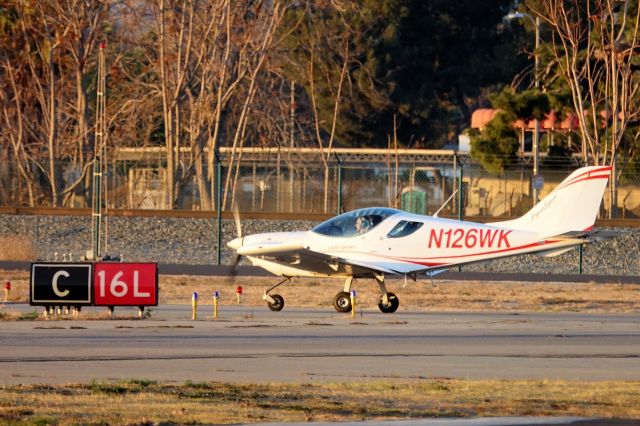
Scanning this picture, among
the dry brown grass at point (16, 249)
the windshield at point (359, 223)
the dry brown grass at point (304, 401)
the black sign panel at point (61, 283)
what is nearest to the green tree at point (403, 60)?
the dry brown grass at point (16, 249)

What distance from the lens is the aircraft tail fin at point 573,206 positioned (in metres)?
22.7

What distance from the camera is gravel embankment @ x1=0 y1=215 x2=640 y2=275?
33688 mm

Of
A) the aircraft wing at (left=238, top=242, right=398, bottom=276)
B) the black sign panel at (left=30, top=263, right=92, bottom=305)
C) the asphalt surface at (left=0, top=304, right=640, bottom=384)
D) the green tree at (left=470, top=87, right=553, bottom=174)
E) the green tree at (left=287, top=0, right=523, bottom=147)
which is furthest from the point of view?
the green tree at (left=287, top=0, right=523, bottom=147)

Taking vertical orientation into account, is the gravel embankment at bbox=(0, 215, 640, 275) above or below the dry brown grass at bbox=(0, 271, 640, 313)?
above

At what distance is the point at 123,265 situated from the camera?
20922mm

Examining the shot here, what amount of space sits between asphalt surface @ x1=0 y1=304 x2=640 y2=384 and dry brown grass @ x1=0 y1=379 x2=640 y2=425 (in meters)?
0.84

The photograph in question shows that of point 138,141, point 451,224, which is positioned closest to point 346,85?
point 138,141

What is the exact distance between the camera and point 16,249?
33812 mm

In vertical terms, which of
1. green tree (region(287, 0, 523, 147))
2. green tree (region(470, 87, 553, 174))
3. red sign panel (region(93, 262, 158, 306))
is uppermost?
green tree (region(287, 0, 523, 147))

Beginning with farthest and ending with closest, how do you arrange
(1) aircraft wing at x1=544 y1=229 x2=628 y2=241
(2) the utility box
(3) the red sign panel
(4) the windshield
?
(2) the utility box, (4) the windshield, (1) aircraft wing at x1=544 y1=229 x2=628 y2=241, (3) the red sign panel

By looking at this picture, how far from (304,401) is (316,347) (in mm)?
4837

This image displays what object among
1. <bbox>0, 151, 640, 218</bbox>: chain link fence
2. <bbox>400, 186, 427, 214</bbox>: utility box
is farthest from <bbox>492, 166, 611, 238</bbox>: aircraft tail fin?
<bbox>400, 186, 427, 214</bbox>: utility box

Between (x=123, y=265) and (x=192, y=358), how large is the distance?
5376 millimetres

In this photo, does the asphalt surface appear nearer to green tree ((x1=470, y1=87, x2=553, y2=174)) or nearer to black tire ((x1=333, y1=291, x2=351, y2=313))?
black tire ((x1=333, y1=291, x2=351, y2=313))
